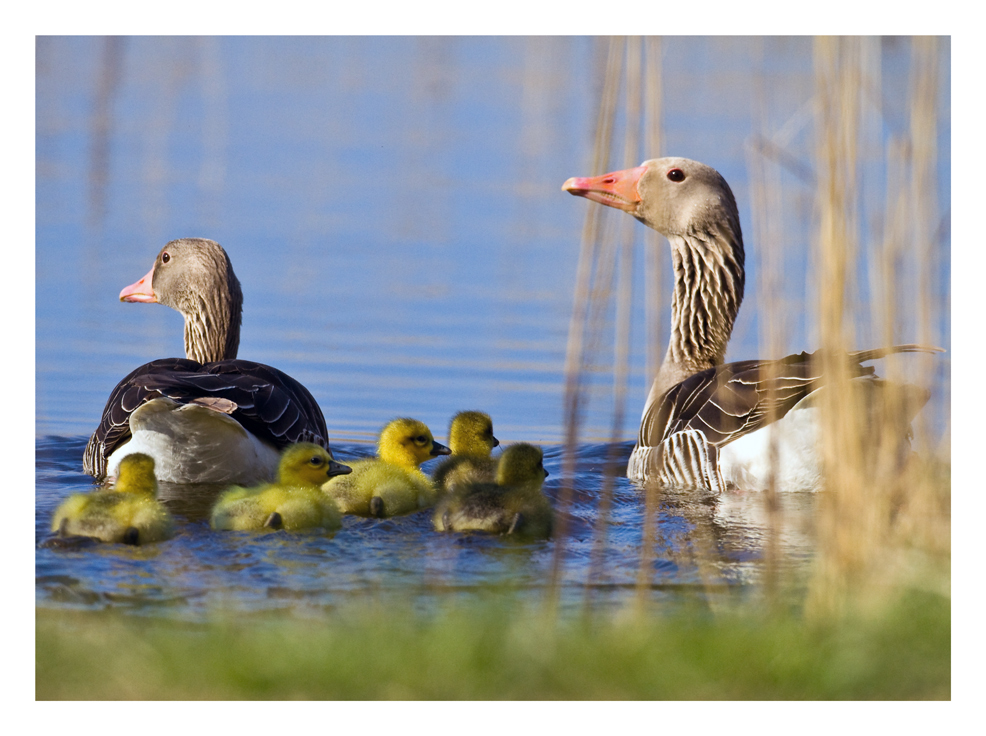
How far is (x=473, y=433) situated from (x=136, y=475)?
79.2 inches

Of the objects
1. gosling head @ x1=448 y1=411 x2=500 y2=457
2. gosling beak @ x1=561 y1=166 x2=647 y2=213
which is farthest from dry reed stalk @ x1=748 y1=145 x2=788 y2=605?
gosling head @ x1=448 y1=411 x2=500 y2=457

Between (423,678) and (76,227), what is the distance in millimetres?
2849

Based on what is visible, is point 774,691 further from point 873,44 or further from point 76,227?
point 76,227

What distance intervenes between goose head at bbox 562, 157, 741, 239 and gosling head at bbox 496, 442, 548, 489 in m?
1.54

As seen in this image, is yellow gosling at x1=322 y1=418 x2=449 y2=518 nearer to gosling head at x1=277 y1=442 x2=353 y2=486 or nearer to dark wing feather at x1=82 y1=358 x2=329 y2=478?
gosling head at x1=277 y1=442 x2=353 y2=486

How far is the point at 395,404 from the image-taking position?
7.86 meters

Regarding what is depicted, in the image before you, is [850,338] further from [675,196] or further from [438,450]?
[438,450]

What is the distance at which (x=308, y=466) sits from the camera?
5.86 m

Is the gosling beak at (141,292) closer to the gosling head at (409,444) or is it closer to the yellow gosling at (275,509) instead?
the gosling head at (409,444)

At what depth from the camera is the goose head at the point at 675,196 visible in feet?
21.9

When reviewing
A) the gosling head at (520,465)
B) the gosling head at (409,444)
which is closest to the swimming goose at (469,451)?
the gosling head at (409,444)

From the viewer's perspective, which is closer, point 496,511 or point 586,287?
point 586,287

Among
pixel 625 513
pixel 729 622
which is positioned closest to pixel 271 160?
pixel 625 513

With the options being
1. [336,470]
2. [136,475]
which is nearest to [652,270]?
[336,470]
